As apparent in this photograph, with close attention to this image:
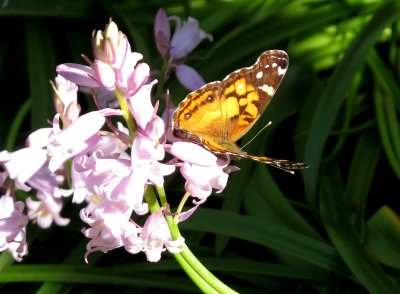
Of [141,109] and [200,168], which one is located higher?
[141,109]

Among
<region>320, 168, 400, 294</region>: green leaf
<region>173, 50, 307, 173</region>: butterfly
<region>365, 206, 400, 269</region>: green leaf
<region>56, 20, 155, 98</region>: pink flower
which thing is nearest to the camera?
<region>56, 20, 155, 98</region>: pink flower

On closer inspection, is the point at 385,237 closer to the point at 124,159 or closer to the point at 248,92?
the point at 248,92

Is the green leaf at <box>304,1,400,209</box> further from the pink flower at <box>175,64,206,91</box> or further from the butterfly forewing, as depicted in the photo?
the butterfly forewing

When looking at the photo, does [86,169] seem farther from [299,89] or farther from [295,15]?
[295,15]

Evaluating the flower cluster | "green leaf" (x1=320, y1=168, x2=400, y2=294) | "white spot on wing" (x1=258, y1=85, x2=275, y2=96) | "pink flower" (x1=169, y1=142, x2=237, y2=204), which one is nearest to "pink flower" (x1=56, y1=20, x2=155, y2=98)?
the flower cluster

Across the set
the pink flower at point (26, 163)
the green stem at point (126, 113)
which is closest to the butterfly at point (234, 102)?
the green stem at point (126, 113)

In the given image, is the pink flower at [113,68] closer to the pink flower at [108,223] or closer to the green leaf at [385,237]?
the pink flower at [108,223]

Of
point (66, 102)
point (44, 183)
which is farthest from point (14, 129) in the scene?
point (66, 102)

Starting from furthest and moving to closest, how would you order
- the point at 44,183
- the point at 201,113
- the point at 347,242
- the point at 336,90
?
the point at 336,90
the point at 44,183
the point at 347,242
the point at 201,113
